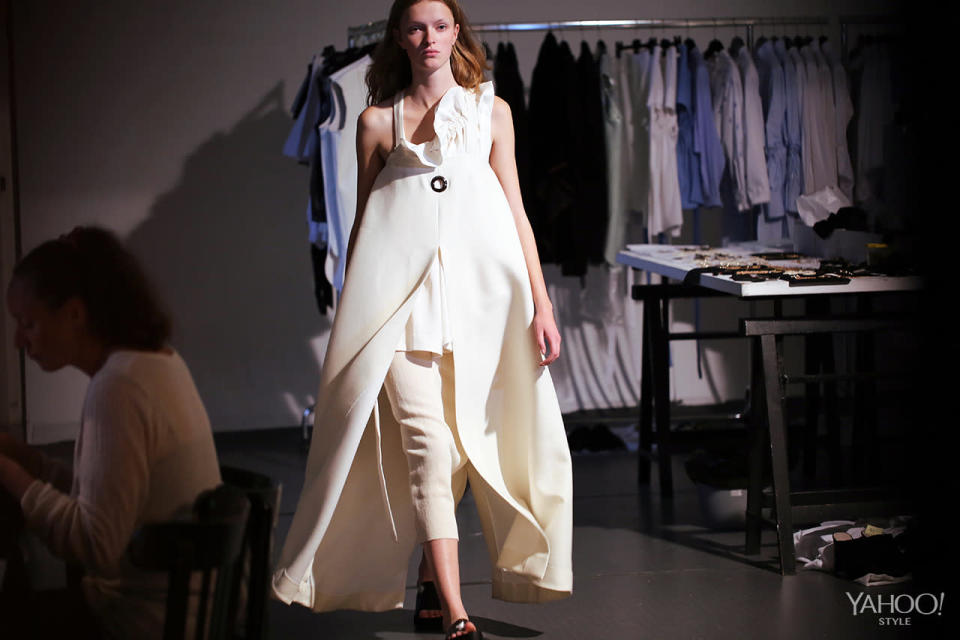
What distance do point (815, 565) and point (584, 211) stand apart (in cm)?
212

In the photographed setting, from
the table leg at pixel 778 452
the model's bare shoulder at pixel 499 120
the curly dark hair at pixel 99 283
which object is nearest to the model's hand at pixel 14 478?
the curly dark hair at pixel 99 283

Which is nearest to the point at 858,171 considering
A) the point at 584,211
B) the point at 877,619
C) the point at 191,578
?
the point at 584,211

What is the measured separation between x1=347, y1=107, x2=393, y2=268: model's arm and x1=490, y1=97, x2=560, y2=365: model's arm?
227mm

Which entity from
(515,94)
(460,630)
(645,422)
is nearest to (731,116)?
(515,94)

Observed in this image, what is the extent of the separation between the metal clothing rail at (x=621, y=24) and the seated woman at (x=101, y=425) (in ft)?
10.3

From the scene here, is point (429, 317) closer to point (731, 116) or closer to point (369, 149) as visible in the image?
point (369, 149)

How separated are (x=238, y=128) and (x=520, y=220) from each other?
2652 millimetres

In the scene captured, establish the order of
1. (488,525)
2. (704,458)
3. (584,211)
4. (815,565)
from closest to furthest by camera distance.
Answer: (488,525) < (815,565) < (704,458) < (584,211)

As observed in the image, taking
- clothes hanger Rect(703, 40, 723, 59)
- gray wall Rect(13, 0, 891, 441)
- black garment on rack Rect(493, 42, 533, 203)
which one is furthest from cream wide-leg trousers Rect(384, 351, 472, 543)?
clothes hanger Rect(703, 40, 723, 59)

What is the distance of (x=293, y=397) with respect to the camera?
4.70 metres

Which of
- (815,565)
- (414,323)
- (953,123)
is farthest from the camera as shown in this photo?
(815,565)

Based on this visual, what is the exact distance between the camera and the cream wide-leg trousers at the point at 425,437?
2.13 m

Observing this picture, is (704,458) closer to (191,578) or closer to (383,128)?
(383,128)

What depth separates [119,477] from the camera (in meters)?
0.98
